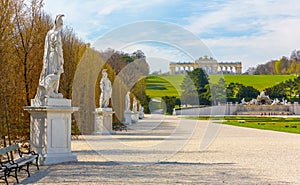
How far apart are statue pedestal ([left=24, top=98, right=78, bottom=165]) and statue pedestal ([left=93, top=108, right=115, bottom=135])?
11.3 m

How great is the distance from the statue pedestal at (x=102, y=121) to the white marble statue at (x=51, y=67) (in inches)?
451

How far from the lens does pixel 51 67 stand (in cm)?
1078

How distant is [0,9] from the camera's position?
10906 millimetres

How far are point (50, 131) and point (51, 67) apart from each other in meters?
1.51

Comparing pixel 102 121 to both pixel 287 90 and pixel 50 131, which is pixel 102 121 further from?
pixel 287 90

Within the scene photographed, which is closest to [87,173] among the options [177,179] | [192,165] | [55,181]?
[55,181]

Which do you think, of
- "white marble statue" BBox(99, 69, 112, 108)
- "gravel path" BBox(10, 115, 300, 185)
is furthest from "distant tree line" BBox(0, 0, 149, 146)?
"white marble statue" BBox(99, 69, 112, 108)

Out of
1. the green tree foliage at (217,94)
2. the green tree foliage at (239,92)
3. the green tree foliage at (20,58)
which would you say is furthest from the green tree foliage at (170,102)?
the green tree foliage at (20,58)

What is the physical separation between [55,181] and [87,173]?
105 centimetres

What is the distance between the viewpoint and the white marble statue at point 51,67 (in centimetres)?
1073

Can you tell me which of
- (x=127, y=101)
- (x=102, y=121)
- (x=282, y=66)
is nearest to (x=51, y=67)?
(x=102, y=121)

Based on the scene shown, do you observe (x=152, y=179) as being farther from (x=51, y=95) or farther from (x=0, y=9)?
(x=0, y=9)

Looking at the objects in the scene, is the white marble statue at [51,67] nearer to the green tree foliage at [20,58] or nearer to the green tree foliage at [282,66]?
the green tree foliage at [20,58]

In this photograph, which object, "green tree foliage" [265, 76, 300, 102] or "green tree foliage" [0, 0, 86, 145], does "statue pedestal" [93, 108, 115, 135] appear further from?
"green tree foliage" [265, 76, 300, 102]
